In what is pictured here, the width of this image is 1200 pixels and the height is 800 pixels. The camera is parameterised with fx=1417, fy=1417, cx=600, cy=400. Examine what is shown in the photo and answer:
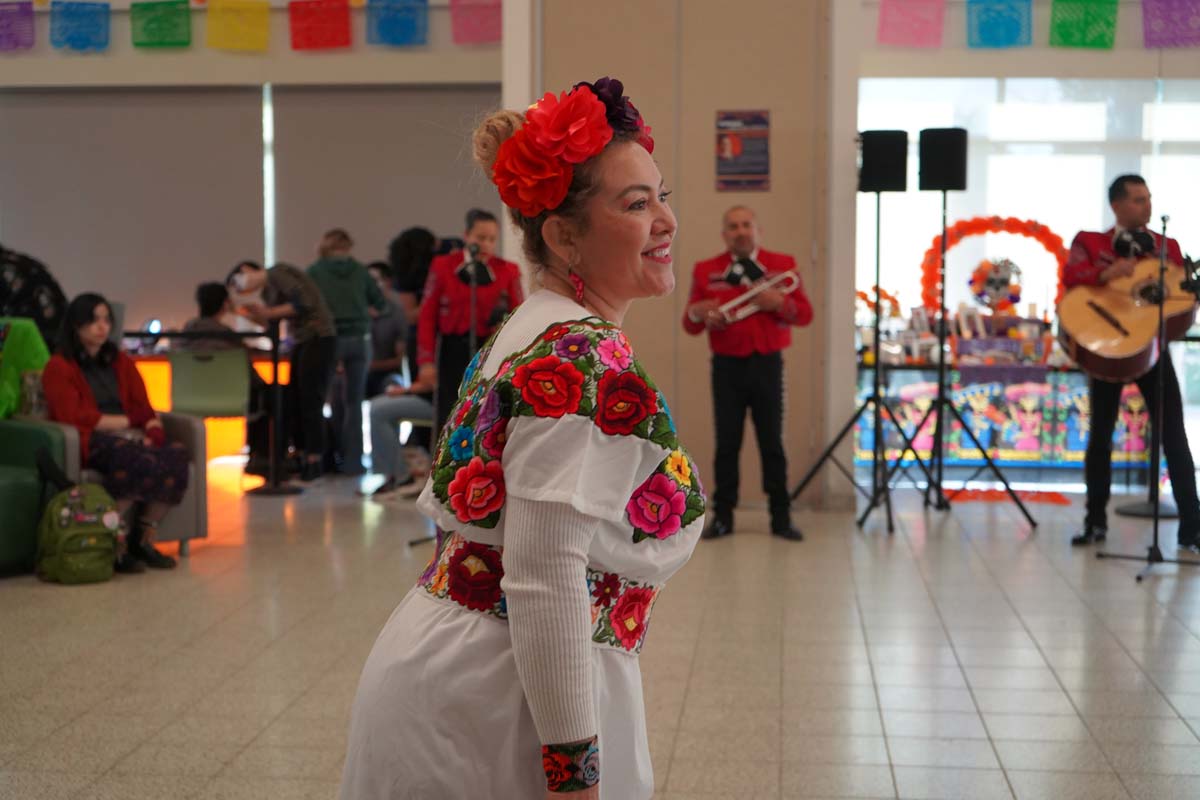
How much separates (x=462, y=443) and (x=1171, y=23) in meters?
8.85

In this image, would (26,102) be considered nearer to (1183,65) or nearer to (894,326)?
(894,326)

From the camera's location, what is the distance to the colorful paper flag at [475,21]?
34.2 feet

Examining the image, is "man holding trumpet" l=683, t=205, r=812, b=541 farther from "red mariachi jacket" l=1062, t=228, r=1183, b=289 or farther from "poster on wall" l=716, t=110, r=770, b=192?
"red mariachi jacket" l=1062, t=228, r=1183, b=289

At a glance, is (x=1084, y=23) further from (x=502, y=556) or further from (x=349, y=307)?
(x=502, y=556)

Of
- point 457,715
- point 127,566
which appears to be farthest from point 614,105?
point 127,566

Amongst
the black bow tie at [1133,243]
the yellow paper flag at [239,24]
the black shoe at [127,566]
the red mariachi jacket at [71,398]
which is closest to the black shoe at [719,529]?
the black bow tie at [1133,243]

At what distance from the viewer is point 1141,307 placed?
625 centimetres

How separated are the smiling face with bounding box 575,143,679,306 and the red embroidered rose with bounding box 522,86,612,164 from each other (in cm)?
3

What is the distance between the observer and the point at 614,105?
157cm

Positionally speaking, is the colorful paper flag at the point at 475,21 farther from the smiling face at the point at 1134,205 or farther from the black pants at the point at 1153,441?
the black pants at the point at 1153,441

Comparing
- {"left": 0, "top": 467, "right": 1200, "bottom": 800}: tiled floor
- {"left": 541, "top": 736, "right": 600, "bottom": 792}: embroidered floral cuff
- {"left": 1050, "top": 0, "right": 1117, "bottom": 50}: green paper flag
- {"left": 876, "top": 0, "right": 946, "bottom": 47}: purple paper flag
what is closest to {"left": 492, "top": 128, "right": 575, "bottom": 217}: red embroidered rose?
{"left": 541, "top": 736, "right": 600, "bottom": 792}: embroidered floral cuff

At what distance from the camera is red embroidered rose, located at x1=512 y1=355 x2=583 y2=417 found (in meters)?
1.37

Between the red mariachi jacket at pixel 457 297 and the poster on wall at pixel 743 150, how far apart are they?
128cm

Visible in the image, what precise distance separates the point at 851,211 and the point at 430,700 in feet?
20.8
